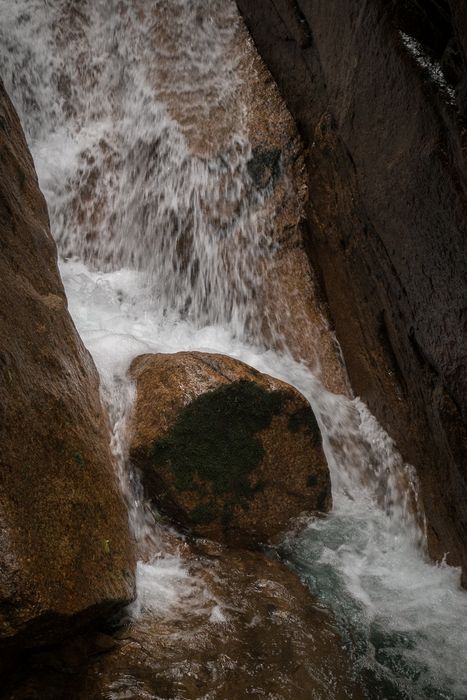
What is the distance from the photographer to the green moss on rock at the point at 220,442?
13.5 feet

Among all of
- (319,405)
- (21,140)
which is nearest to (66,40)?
(21,140)

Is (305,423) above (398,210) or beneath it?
beneath

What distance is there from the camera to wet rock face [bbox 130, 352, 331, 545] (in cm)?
410

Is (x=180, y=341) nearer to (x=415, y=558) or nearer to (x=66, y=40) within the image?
(x=415, y=558)

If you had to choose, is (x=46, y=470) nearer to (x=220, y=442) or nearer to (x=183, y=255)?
(x=220, y=442)

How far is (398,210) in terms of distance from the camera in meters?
3.89

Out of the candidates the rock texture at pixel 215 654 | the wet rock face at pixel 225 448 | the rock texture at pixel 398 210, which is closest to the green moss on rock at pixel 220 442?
the wet rock face at pixel 225 448

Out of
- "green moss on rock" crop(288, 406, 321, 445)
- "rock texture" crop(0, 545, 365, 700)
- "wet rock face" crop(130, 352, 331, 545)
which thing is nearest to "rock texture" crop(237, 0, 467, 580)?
"green moss on rock" crop(288, 406, 321, 445)

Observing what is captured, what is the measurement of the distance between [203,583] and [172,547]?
411 mm

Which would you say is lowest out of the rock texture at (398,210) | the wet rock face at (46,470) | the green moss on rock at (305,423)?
the wet rock face at (46,470)

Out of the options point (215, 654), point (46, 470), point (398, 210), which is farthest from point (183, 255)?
point (215, 654)

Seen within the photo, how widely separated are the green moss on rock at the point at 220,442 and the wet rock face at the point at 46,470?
61 cm

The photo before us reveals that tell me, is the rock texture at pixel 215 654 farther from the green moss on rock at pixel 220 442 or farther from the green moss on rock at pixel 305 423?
the green moss on rock at pixel 305 423

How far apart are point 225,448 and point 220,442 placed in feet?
0.18
